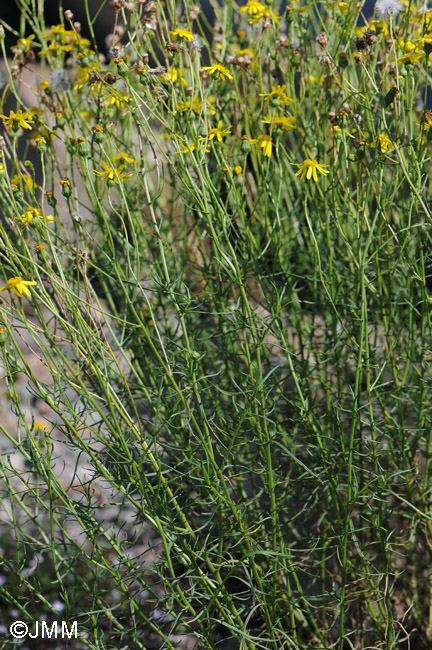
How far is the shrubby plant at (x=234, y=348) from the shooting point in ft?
4.27

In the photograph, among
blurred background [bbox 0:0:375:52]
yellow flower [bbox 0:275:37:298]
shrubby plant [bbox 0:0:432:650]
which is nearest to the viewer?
yellow flower [bbox 0:275:37:298]

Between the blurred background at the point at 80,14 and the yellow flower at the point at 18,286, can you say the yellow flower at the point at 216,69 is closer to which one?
the yellow flower at the point at 18,286

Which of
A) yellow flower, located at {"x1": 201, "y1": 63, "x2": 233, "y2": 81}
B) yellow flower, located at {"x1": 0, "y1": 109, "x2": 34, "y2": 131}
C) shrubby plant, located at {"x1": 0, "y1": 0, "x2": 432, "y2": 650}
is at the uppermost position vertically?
yellow flower, located at {"x1": 201, "y1": 63, "x2": 233, "y2": 81}

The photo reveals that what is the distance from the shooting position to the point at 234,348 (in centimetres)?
172

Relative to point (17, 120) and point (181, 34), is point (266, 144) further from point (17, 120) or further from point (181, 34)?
point (17, 120)

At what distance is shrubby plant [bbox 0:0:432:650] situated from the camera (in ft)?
4.27

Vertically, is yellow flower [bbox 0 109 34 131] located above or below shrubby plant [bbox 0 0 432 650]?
above

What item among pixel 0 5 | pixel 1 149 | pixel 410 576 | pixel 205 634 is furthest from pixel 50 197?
pixel 0 5

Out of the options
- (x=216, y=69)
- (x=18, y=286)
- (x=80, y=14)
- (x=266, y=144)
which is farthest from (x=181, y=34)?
(x=80, y=14)

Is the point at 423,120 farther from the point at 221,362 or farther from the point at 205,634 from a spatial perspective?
the point at 205,634

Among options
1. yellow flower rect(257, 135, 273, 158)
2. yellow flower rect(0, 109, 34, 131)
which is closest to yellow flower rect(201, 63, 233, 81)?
yellow flower rect(257, 135, 273, 158)

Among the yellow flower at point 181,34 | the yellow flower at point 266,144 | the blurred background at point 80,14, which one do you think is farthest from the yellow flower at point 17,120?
the blurred background at point 80,14

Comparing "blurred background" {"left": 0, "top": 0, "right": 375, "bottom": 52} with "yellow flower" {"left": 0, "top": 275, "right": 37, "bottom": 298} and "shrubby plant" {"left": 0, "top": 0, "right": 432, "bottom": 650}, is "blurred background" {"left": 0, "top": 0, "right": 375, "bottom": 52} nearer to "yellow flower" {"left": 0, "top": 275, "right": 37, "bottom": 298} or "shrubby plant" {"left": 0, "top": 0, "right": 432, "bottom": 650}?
"shrubby plant" {"left": 0, "top": 0, "right": 432, "bottom": 650}

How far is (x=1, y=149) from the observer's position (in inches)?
51.8
